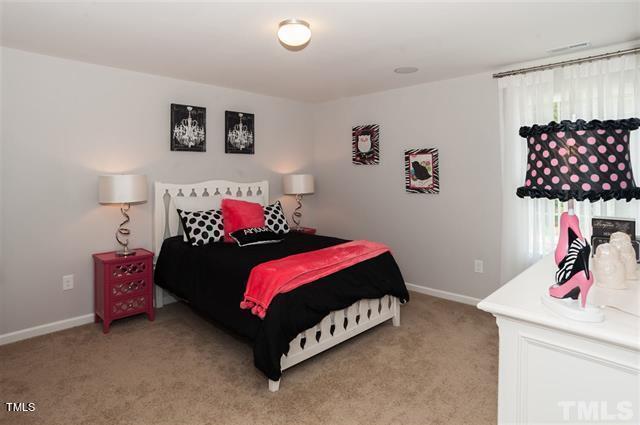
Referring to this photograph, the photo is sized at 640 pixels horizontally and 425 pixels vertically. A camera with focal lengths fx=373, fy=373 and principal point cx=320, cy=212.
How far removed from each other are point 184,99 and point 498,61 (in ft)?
10.1

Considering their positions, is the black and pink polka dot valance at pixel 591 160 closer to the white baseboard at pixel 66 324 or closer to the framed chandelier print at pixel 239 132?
the white baseboard at pixel 66 324

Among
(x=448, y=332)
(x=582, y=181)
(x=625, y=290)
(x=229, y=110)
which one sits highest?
(x=229, y=110)

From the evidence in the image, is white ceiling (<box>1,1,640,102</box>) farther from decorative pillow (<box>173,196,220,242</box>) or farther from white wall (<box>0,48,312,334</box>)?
decorative pillow (<box>173,196,220,242</box>)

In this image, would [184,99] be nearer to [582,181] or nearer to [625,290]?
[582,181]

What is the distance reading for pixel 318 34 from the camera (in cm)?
263

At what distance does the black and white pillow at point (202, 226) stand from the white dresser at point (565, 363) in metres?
2.69

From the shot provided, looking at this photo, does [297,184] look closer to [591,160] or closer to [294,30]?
[294,30]

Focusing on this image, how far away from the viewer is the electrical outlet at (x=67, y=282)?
3.26 meters

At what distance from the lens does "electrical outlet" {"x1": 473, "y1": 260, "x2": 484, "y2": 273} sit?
3.74m

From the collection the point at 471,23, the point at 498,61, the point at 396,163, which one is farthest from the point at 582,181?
the point at 396,163

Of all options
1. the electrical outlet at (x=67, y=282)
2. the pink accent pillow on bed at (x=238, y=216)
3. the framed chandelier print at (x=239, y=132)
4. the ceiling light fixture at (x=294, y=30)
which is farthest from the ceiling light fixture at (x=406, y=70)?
the electrical outlet at (x=67, y=282)

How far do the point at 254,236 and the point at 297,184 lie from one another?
130cm

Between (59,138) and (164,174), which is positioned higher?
(59,138)

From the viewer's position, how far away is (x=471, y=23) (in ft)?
8.10
